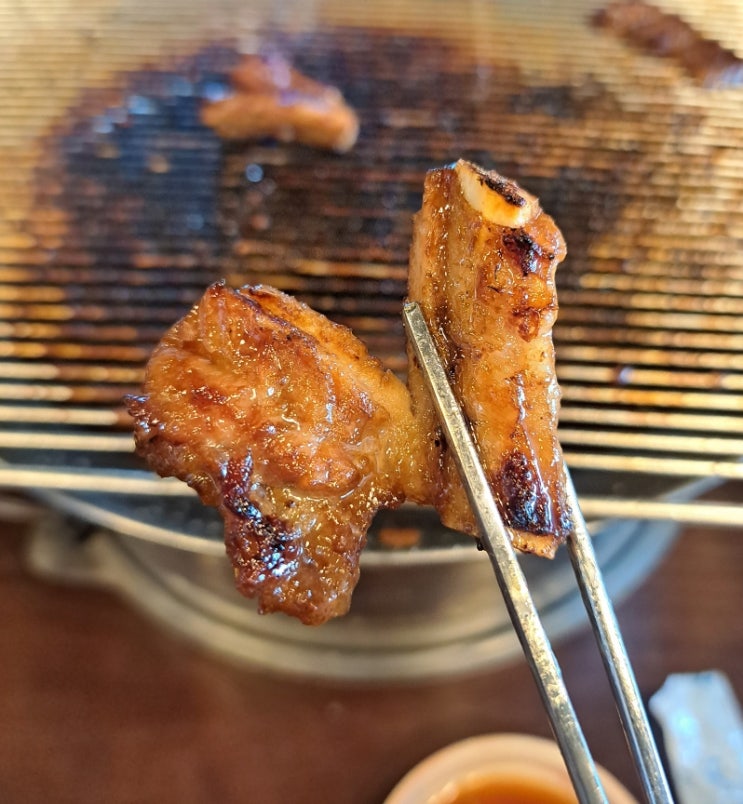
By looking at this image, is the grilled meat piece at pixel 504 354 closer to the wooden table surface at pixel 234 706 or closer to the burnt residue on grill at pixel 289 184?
the burnt residue on grill at pixel 289 184

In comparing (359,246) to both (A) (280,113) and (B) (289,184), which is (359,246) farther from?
(A) (280,113)

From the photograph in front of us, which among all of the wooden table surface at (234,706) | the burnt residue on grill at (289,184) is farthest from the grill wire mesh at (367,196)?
the wooden table surface at (234,706)

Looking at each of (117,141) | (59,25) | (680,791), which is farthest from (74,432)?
(59,25)

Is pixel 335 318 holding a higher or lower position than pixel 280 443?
lower

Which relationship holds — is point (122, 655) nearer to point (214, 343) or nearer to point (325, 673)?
point (325, 673)

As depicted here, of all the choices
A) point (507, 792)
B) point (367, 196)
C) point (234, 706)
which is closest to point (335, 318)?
point (367, 196)

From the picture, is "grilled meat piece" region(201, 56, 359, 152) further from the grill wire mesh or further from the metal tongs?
the metal tongs
